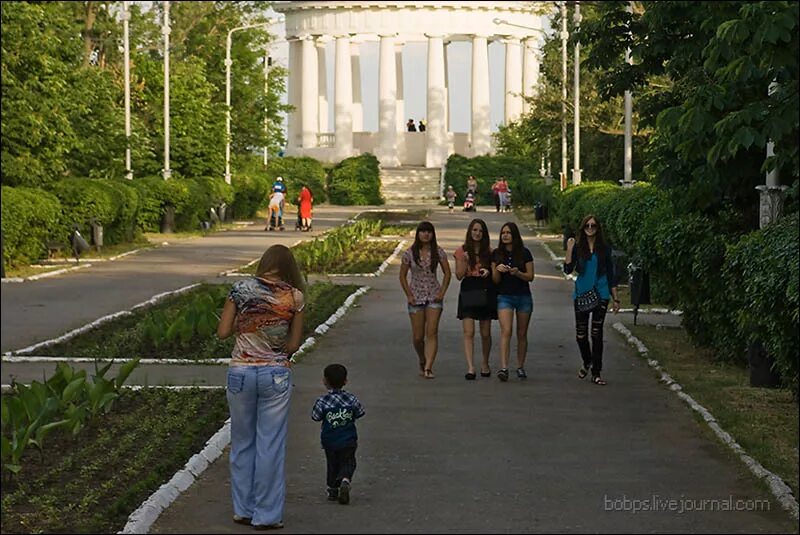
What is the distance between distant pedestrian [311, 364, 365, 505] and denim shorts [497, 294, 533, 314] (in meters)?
6.75

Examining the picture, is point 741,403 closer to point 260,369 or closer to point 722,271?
point 722,271

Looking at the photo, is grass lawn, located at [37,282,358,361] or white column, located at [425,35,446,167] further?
white column, located at [425,35,446,167]

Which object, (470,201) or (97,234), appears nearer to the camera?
(97,234)

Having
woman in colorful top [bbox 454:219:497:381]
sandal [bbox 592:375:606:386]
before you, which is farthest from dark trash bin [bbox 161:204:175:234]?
sandal [bbox 592:375:606:386]

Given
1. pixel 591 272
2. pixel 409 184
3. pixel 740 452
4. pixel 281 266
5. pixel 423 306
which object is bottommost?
pixel 409 184

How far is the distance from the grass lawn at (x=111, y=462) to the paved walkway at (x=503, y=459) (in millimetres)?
378

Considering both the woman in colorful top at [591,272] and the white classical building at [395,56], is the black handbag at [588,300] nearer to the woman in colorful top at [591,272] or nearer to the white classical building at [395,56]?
the woman in colorful top at [591,272]

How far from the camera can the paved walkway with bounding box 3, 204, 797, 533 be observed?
10.5m

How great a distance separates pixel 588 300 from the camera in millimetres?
17781

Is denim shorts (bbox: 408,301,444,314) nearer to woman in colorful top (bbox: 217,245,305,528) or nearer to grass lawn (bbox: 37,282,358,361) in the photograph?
grass lawn (bbox: 37,282,358,361)

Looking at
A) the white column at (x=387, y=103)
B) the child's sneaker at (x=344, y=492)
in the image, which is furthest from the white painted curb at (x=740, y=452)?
the white column at (x=387, y=103)

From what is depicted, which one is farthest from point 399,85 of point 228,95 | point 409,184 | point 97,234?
point 97,234

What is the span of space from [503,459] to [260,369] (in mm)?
2717

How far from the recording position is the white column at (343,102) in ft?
359
